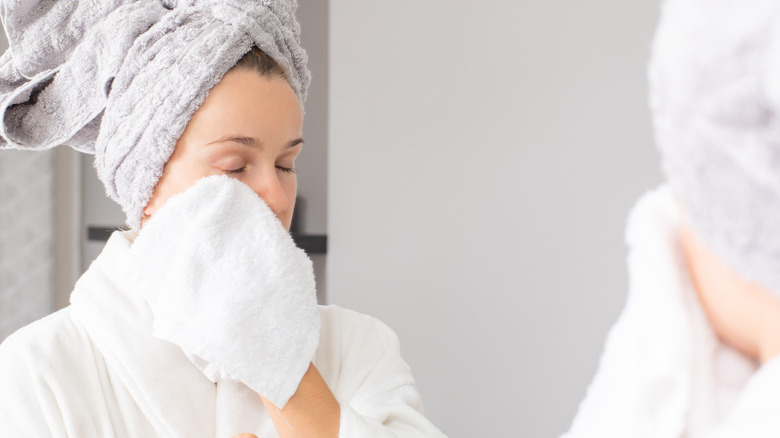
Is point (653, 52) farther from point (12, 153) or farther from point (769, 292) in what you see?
point (12, 153)

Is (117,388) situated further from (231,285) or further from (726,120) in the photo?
(726,120)

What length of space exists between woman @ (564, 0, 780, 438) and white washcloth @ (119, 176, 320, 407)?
28cm

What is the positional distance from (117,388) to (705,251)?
523mm

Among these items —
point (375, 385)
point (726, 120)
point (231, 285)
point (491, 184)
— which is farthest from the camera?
point (491, 184)

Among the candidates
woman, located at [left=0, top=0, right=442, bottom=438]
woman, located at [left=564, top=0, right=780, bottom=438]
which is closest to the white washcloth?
woman, located at [left=0, top=0, right=442, bottom=438]

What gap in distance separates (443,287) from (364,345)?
21.5 inches

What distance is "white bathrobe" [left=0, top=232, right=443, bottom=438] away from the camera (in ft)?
1.88

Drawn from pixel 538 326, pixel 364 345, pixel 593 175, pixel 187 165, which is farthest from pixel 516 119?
pixel 187 165

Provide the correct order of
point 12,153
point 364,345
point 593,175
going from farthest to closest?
point 12,153
point 593,175
point 364,345

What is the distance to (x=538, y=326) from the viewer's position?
108 centimetres

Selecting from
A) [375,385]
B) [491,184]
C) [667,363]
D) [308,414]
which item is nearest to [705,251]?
[667,363]

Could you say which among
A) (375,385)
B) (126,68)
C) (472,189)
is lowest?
(375,385)

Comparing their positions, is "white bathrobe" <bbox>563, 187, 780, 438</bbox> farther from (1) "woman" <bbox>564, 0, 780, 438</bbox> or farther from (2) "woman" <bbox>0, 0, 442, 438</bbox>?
(2) "woman" <bbox>0, 0, 442, 438</bbox>

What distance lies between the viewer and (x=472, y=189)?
3.94ft
